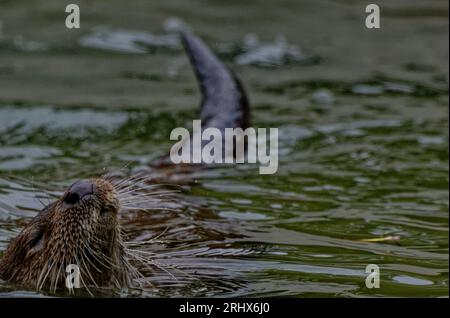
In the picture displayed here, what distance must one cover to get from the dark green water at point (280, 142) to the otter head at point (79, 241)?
126 mm

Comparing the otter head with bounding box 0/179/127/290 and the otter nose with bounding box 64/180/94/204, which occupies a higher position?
the otter nose with bounding box 64/180/94/204

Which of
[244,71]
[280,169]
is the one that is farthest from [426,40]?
[280,169]

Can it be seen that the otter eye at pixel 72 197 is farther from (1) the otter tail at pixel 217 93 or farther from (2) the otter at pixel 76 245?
(1) the otter tail at pixel 217 93

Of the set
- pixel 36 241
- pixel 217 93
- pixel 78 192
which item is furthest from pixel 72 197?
pixel 217 93

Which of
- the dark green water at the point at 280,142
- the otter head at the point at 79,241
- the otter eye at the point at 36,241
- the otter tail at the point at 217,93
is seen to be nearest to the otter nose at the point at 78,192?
the otter head at the point at 79,241

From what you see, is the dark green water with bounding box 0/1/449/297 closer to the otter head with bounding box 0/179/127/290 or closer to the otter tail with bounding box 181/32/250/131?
the otter head with bounding box 0/179/127/290

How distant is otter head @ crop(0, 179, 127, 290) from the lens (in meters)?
4.58

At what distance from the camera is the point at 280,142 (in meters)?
8.22

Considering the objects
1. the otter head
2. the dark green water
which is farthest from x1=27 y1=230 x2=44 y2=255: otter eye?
the dark green water

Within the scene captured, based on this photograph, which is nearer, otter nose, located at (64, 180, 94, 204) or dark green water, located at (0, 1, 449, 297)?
otter nose, located at (64, 180, 94, 204)

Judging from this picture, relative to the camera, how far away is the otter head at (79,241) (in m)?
4.58

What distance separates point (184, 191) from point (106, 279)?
2029mm

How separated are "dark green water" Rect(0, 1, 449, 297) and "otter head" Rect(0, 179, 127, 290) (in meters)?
0.13

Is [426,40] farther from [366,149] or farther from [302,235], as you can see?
[302,235]
